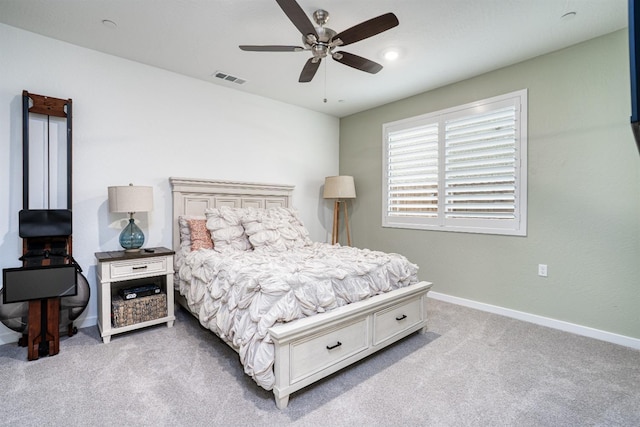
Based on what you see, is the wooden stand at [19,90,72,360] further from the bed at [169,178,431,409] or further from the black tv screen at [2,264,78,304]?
the bed at [169,178,431,409]

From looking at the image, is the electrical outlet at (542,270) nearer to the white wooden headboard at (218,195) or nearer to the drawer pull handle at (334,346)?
the drawer pull handle at (334,346)

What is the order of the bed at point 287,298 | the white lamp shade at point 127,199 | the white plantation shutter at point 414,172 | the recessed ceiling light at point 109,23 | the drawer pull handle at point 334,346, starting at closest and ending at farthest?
the bed at point 287,298 < the drawer pull handle at point 334,346 < the recessed ceiling light at point 109,23 < the white lamp shade at point 127,199 < the white plantation shutter at point 414,172

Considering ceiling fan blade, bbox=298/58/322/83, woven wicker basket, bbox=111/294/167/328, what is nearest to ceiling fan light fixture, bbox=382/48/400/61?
ceiling fan blade, bbox=298/58/322/83

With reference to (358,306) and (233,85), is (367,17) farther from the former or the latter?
(358,306)

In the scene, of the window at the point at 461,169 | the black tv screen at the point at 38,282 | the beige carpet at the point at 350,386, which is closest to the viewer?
the beige carpet at the point at 350,386

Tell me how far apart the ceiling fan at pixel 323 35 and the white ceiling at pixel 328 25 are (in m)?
0.30

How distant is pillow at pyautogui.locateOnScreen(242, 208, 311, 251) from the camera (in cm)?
339

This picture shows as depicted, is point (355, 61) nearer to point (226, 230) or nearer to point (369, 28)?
point (369, 28)

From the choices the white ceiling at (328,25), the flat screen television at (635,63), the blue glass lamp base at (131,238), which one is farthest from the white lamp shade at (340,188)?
the flat screen television at (635,63)

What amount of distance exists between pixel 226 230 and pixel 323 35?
2.09 metres

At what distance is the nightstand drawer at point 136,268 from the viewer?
109 inches

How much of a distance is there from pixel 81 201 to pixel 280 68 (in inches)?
94.7

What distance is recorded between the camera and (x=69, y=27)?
2707 mm

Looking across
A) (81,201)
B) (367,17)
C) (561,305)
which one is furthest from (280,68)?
(561,305)
